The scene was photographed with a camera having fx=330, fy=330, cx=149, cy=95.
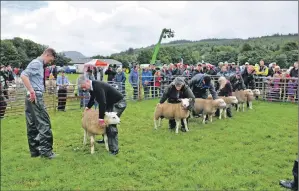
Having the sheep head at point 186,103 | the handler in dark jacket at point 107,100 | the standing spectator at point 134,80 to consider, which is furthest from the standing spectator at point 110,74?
the handler in dark jacket at point 107,100

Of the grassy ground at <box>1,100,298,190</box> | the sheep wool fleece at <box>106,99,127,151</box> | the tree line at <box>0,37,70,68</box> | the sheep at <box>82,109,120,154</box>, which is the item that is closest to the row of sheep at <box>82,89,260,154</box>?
the sheep at <box>82,109,120,154</box>

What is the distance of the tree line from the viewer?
209 ft

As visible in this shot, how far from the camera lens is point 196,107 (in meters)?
11.7

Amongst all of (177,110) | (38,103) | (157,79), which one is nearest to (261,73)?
(157,79)

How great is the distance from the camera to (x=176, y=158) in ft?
25.4

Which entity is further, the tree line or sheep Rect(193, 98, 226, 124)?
the tree line

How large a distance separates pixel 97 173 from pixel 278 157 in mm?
4248

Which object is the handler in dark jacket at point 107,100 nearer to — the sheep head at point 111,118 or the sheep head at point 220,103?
the sheep head at point 111,118

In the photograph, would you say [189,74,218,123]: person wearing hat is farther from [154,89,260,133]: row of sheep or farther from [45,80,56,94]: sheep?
[45,80,56,94]: sheep

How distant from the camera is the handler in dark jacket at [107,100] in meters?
7.68

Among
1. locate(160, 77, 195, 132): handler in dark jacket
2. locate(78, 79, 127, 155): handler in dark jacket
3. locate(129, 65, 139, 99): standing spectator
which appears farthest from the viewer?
locate(129, 65, 139, 99): standing spectator

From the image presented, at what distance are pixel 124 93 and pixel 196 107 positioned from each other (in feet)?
23.6

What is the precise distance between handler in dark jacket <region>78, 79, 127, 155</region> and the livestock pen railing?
680 cm

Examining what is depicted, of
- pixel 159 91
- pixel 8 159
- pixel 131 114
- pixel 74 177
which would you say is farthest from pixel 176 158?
pixel 159 91
